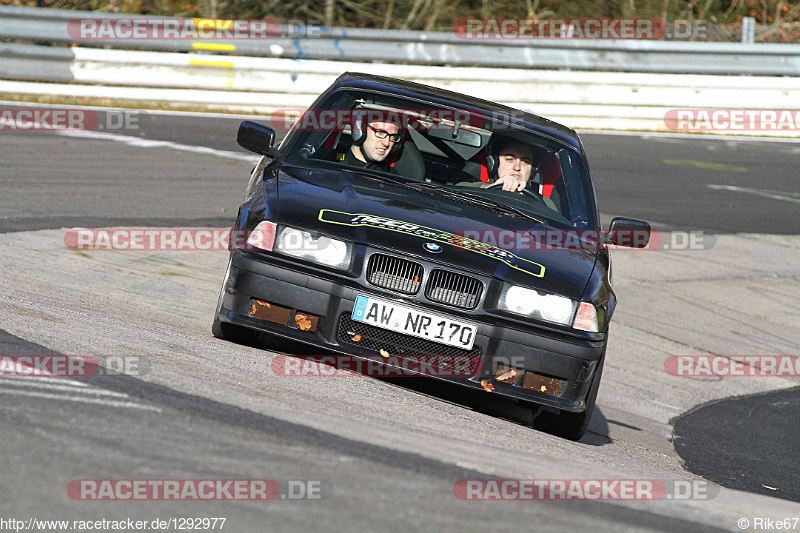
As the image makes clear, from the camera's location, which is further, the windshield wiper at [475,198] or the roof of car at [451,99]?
the roof of car at [451,99]

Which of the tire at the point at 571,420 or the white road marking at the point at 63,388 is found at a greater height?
the white road marking at the point at 63,388

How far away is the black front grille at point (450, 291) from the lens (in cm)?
489

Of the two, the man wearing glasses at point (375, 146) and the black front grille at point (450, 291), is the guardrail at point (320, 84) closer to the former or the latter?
the man wearing glasses at point (375, 146)

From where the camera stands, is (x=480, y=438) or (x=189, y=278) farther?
(x=189, y=278)

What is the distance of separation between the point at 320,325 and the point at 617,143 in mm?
12323

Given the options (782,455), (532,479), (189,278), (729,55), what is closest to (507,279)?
(532,479)

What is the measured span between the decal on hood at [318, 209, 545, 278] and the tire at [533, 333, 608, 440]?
61cm

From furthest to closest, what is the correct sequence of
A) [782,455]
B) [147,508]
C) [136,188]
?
[136,188]
[782,455]
[147,508]

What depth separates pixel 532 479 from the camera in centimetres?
345

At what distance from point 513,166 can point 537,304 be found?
1481 mm

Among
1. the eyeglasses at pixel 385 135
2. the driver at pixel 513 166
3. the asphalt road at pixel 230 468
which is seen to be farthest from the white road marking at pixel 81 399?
the driver at pixel 513 166

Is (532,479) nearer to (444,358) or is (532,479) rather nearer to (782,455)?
(444,358)

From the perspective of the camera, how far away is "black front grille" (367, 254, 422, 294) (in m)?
4.90

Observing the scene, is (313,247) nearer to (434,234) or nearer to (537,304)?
(434,234)
